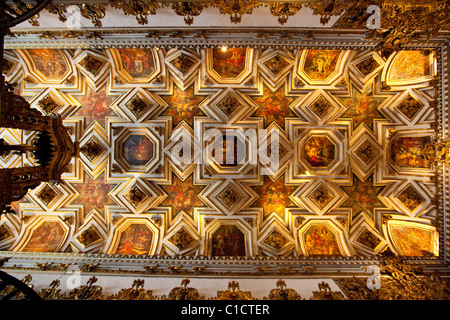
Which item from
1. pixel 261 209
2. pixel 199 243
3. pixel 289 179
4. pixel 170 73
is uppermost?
pixel 170 73

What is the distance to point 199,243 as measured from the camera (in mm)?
9148

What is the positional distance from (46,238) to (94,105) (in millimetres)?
6610

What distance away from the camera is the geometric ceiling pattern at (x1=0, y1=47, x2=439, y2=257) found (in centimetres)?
897

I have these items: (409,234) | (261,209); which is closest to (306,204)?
(261,209)

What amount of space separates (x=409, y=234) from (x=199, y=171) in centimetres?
996

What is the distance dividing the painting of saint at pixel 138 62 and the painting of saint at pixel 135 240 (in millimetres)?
7350

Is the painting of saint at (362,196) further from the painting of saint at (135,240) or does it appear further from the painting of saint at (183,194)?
the painting of saint at (135,240)

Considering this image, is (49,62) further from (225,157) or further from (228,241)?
(228,241)

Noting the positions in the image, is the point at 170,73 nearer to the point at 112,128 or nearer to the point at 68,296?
the point at 112,128

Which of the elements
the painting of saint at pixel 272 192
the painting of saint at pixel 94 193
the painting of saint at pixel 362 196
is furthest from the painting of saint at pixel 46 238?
the painting of saint at pixel 362 196

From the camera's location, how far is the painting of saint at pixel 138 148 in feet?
31.7

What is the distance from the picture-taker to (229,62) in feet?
29.7

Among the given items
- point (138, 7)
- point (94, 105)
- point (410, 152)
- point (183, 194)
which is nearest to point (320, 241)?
point (410, 152)

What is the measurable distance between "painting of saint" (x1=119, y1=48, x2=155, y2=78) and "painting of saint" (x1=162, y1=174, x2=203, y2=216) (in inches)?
203
